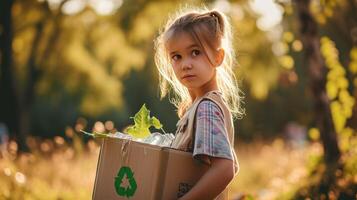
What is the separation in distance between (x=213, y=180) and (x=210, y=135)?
0.54 ft

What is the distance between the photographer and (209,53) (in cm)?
247

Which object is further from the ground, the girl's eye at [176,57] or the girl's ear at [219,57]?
the girl's ear at [219,57]

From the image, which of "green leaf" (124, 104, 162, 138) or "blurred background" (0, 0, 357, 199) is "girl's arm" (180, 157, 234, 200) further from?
"blurred background" (0, 0, 357, 199)

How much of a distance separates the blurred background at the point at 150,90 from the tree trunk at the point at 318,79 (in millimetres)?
12

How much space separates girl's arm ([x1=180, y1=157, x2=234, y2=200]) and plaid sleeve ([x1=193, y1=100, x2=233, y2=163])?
0.10 ft

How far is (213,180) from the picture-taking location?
2201 millimetres

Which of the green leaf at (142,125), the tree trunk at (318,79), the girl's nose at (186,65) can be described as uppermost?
the tree trunk at (318,79)

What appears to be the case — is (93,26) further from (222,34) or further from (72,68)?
(222,34)

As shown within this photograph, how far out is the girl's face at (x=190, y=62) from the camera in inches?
96.2

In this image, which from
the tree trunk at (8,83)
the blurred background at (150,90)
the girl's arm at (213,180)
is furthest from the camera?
the tree trunk at (8,83)

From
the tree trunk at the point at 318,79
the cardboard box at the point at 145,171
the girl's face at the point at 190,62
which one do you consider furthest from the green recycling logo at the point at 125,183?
the tree trunk at the point at 318,79

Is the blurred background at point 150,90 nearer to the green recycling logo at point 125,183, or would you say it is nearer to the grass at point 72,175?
the grass at point 72,175

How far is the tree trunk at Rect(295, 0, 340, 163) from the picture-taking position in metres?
6.81

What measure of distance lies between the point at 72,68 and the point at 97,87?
0.99 m
